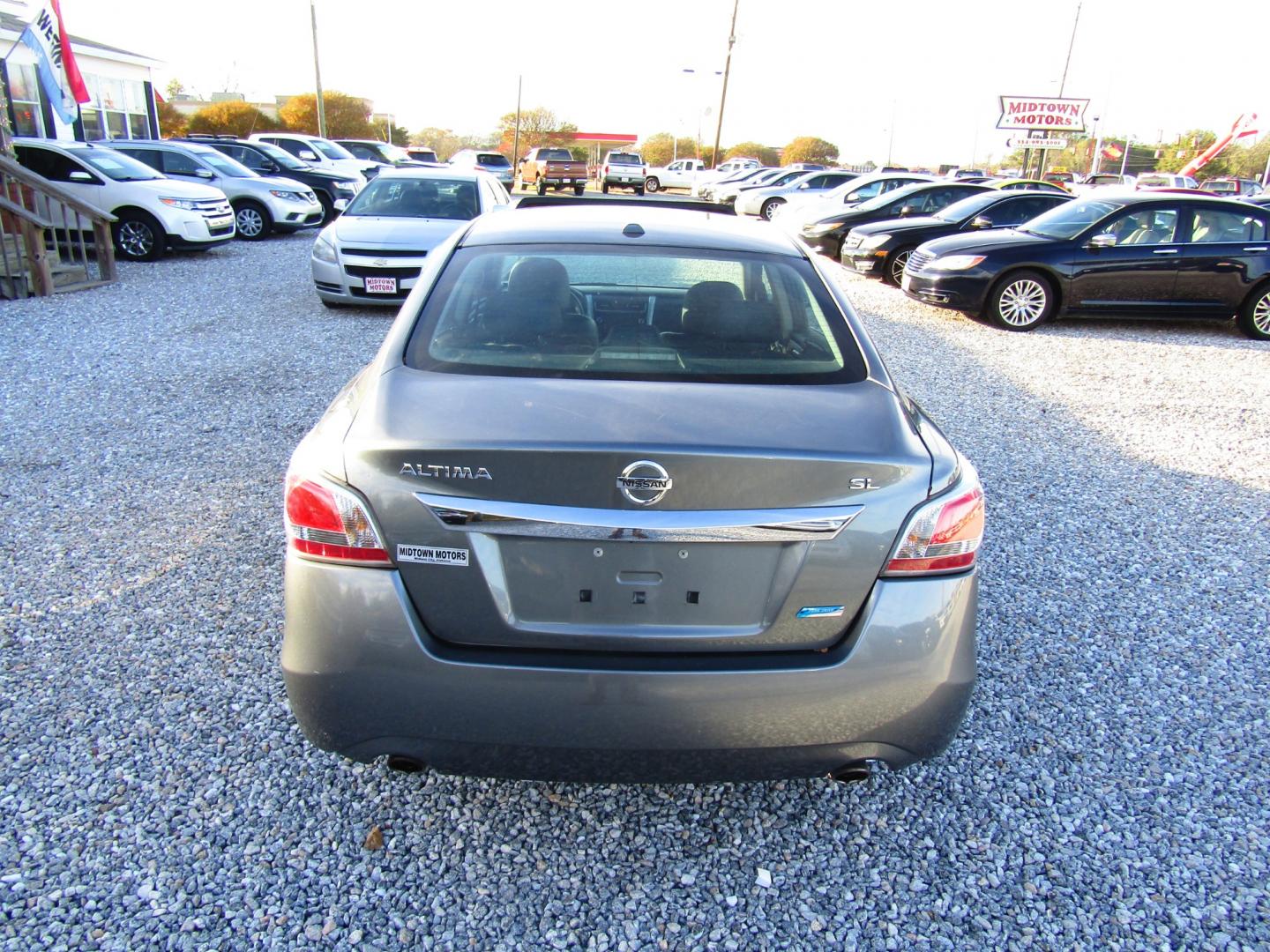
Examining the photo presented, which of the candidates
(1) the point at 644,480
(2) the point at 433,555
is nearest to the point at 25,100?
(2) the point at 433,555

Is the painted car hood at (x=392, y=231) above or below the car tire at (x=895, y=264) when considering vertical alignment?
above

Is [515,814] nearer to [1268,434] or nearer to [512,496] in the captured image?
[512,496]

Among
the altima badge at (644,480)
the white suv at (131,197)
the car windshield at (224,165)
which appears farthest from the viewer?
the car windshield at (224,165)

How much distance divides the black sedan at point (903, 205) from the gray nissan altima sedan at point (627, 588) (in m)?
14.1

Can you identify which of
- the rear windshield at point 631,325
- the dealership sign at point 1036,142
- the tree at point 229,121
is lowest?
the rear windshield at point 631,325

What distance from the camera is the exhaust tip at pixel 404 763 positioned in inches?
84.0

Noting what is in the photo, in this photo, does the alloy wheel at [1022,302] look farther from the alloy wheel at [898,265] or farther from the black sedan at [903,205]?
the black sedan at [903,205]

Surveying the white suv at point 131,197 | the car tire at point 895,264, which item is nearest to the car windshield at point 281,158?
the white suv at point 131,197

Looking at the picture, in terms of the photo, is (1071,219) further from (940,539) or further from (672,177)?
(672,177)

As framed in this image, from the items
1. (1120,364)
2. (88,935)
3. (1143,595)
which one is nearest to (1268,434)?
(1120,364)

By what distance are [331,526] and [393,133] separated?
79804 millimetres

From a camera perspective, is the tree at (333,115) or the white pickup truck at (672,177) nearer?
the white pickup truck at (672,177)

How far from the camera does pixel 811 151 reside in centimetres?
7938

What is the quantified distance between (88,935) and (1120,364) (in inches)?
380
